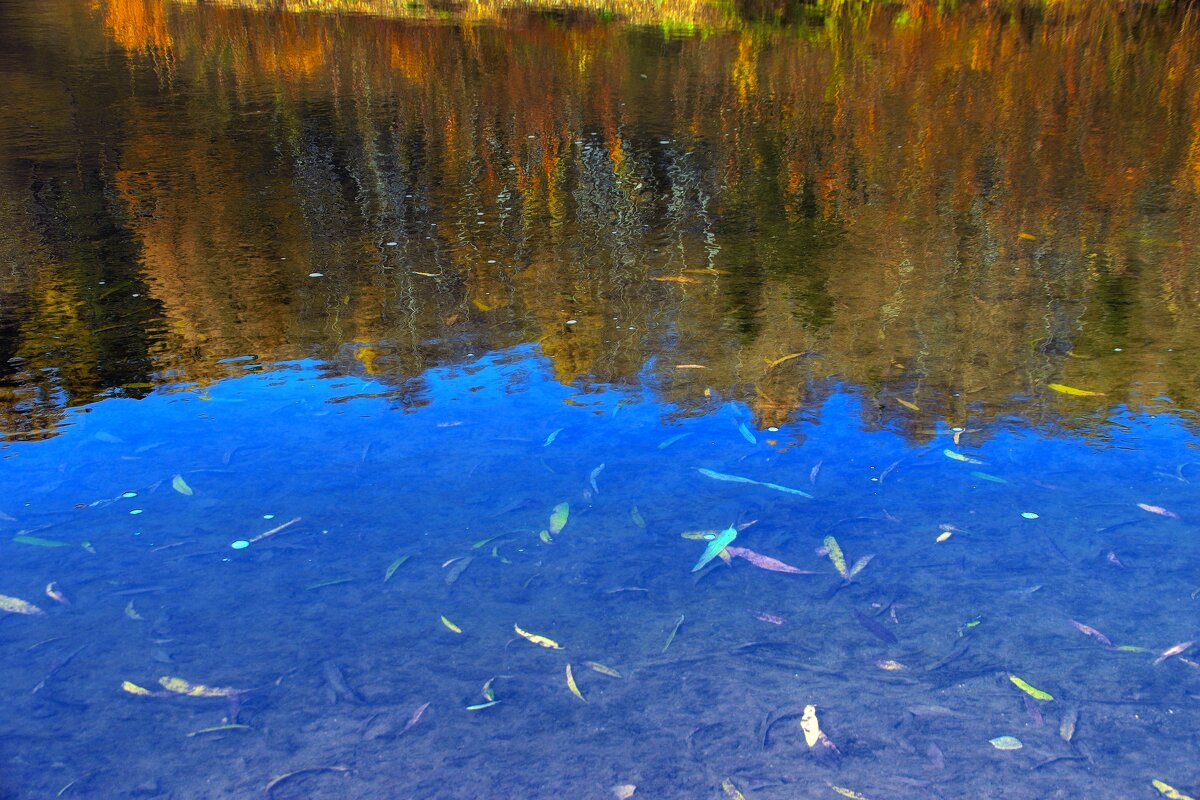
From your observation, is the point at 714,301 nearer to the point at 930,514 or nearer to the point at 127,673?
the point at 930,514

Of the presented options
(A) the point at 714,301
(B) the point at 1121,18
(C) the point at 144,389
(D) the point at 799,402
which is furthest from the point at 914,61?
(C) the point at 144,389

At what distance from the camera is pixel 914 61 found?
46.9 ft

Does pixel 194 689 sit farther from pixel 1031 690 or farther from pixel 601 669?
pixel 1031 690

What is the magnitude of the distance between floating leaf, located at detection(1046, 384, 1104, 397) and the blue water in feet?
Result: 0.66

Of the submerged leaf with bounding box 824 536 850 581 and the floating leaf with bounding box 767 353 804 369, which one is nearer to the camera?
the submerged leaf with bounding box 824 536 850 581

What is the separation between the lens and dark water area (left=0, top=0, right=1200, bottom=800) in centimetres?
240

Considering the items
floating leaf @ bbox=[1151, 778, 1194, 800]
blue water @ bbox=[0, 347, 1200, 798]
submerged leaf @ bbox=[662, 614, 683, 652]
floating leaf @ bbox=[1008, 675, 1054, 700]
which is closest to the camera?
floating leaf @ bbox=[1151, 778, 1194, 800]

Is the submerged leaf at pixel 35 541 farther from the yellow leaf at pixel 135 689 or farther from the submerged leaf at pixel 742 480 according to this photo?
the submerged leaf at pixel 742 480

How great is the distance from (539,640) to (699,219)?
178 inches

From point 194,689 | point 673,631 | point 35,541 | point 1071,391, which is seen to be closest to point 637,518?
point 673,631

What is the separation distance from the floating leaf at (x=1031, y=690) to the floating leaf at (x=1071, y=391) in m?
1.90

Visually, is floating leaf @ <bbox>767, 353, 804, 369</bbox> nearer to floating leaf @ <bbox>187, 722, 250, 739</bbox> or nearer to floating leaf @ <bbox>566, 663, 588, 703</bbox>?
floating leaf @ <bbox>566, 663, 588, 703</bbox>

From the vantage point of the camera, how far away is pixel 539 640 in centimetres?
273

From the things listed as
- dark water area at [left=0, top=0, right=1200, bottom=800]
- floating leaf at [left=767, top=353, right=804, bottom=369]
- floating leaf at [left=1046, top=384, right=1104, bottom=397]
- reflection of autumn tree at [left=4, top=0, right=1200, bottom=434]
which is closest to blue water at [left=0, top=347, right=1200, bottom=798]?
dark water area at [left=0, top=0, right=1200, bottom=800]
